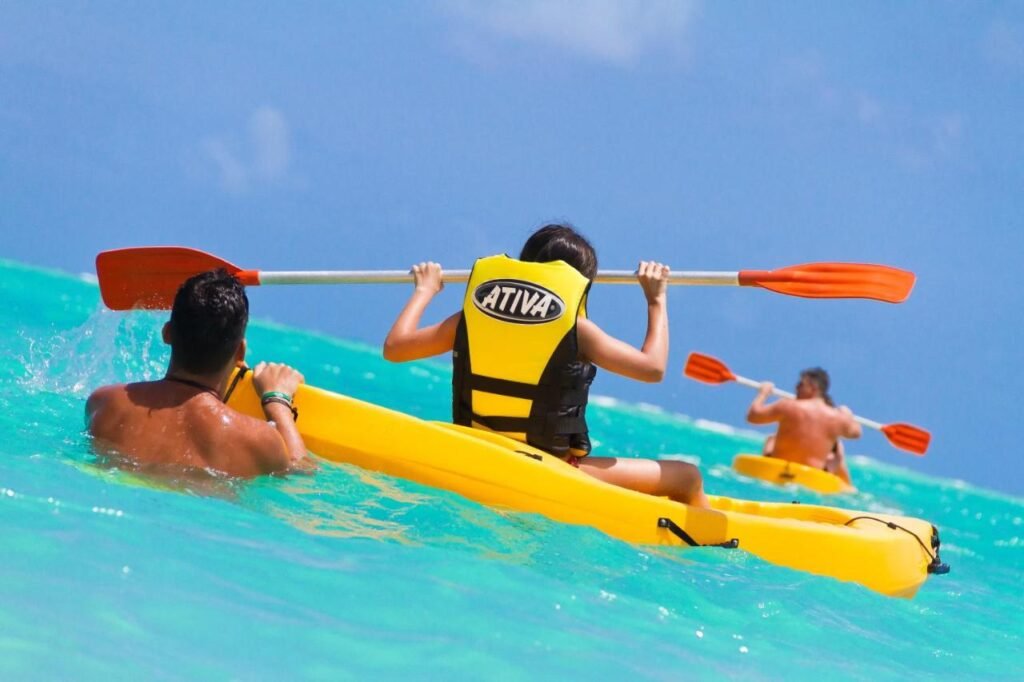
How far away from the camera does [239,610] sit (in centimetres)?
254

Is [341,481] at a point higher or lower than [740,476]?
lower

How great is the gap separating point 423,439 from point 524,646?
144 centimetres

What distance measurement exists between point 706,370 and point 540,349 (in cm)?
738

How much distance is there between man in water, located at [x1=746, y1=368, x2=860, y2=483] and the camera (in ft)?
33.8

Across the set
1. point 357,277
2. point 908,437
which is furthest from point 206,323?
point 908,437

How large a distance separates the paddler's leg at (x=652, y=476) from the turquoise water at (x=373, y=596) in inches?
14.2

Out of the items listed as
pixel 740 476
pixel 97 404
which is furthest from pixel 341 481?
pixel 740 476

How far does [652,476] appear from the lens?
4277 millimetres

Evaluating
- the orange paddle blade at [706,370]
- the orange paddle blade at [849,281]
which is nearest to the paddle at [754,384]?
the orange paddle blade at [706,370]

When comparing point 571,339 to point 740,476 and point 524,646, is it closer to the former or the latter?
point 524,646

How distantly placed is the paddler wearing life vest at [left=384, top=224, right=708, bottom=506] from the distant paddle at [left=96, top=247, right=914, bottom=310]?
0.55 meters

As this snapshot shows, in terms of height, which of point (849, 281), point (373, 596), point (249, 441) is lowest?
point (373, 596)

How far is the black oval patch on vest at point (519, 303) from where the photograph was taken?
3.97 m

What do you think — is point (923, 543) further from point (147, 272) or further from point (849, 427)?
point (849, 427)
